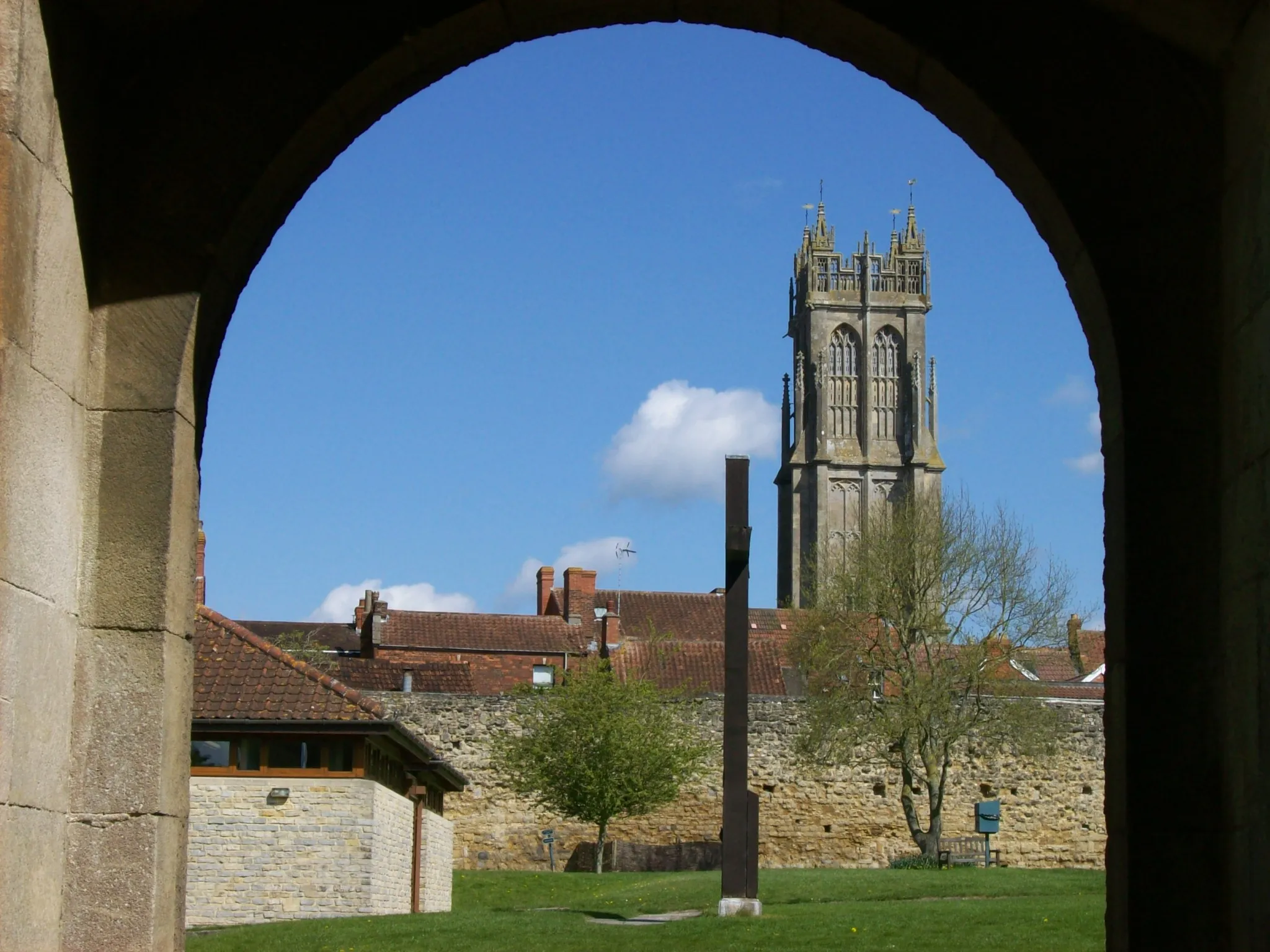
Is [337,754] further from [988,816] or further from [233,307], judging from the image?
[233,307]

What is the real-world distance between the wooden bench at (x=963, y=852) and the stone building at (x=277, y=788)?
35.3 feet

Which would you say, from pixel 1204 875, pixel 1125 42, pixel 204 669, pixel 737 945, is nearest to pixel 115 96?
pixel 1125 42

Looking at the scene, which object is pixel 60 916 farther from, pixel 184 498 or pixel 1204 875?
pixel 1204 875

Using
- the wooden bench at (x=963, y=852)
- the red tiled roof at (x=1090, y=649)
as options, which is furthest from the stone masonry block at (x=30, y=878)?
the red tiled roof at (x=1090, y=649)

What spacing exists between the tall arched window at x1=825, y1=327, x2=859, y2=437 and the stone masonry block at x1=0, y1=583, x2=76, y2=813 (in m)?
91.1

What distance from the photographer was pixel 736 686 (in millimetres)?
17234

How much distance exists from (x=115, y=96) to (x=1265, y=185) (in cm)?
289

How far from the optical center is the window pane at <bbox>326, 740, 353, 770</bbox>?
72.4ft

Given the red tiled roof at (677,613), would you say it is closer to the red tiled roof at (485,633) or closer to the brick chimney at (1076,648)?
the red tiled roof at (485,633)

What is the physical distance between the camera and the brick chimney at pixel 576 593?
57000 millimetres

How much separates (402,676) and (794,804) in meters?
11.4

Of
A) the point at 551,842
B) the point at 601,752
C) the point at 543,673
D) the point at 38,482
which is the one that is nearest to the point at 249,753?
the point at 601,752

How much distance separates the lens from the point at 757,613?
6444 cm

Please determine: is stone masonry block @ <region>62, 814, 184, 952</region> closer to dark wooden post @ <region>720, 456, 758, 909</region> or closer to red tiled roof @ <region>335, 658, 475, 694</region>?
dark wooden post @ <region>720, 456, 758, 909</region>
